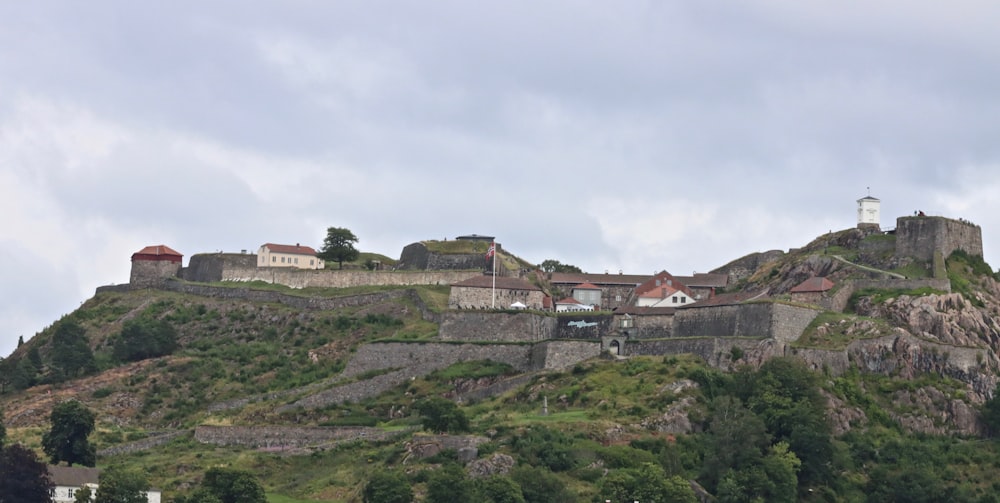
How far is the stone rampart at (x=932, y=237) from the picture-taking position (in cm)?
12212

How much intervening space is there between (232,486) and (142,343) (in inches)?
1526

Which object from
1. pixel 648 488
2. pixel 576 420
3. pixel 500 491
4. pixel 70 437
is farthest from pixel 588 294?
pixel 500 491

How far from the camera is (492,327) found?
4806 inches

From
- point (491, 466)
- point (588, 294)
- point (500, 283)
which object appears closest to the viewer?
point (491, 466)

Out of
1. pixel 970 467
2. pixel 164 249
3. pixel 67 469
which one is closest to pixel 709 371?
pixel 970 467

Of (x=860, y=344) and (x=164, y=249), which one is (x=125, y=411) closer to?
(x=164, y=249)

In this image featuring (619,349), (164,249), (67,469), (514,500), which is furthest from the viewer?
(164,249)

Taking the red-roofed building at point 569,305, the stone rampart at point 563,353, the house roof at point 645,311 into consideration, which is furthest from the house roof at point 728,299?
the red-roofed building at point 569,305

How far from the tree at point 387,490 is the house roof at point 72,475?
51.3 ft

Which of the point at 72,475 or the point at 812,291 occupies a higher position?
the point at 812,291

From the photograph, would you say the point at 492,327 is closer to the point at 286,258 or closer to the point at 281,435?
the point at 281,435

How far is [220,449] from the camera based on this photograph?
10975cm

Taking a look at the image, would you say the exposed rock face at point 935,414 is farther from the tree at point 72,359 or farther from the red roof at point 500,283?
the tree at point 72,359

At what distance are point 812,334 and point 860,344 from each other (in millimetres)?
2915
